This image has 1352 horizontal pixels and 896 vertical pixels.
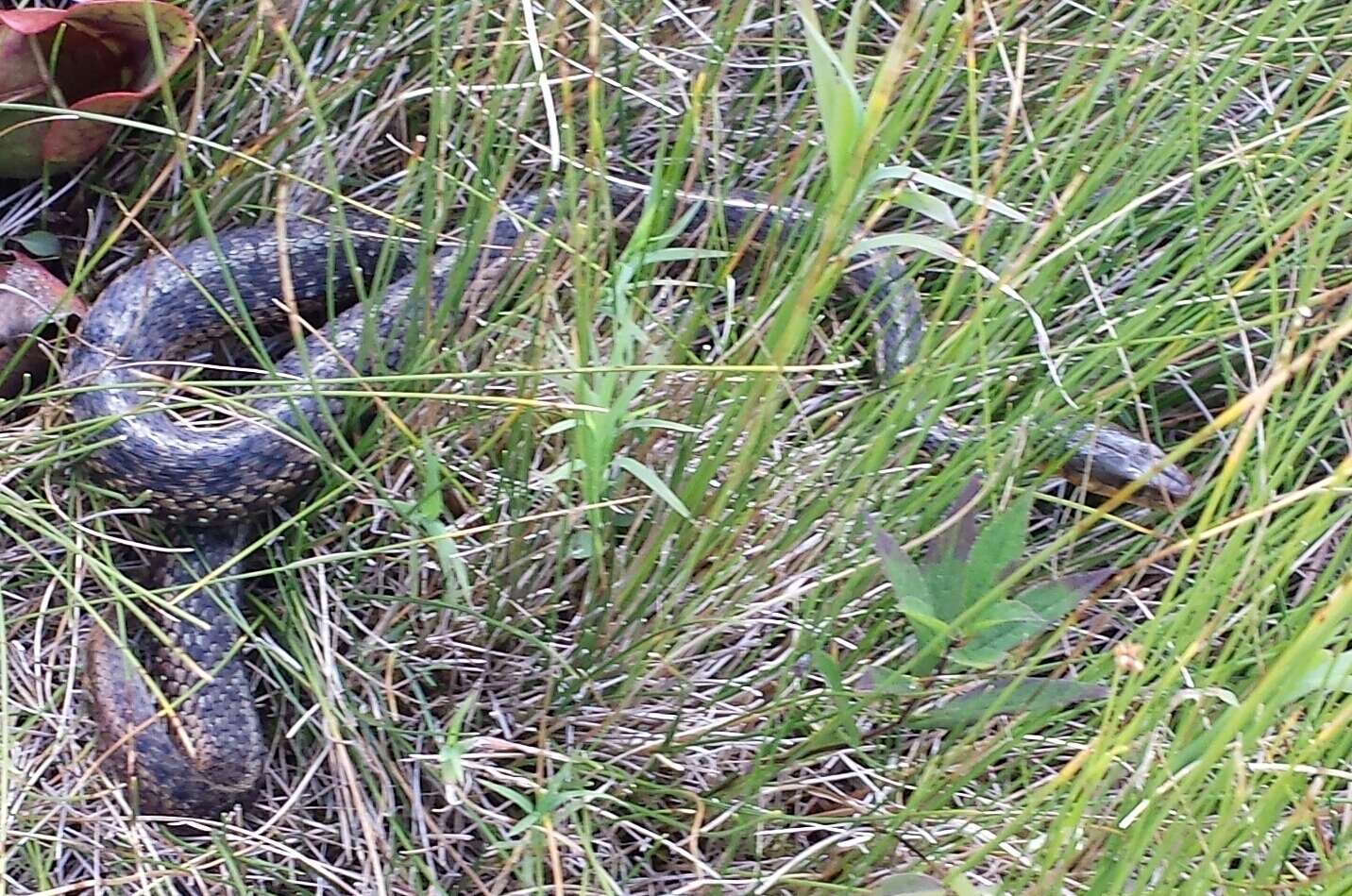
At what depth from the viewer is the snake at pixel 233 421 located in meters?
1.39

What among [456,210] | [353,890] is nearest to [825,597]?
[353,890]

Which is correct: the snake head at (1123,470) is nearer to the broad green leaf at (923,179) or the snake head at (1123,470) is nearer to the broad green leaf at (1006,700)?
the broad green leaf at (1006,700)

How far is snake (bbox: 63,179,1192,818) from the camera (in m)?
1.39

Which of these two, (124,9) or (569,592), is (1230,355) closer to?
(569,592)

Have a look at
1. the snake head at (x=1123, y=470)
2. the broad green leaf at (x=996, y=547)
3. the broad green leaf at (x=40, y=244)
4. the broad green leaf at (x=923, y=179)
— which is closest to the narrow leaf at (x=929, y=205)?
the broad green leaf at (x=923, y=179)

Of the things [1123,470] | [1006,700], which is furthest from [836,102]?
[1123,470]

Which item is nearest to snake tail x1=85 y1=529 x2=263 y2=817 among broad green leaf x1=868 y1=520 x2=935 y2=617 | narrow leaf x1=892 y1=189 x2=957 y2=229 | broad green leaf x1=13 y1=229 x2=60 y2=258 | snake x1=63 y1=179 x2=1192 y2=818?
snake x1=63 y1=179 x2=1192 y2=818

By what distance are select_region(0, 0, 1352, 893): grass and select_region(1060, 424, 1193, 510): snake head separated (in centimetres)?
5

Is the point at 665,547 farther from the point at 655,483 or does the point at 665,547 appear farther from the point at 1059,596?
the point at 1059,596

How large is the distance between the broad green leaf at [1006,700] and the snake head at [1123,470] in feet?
1.46

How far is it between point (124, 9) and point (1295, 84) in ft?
4.94

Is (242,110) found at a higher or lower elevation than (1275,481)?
lower

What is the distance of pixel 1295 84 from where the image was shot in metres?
1.59

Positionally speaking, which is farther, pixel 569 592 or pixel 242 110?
pixel 242 110
